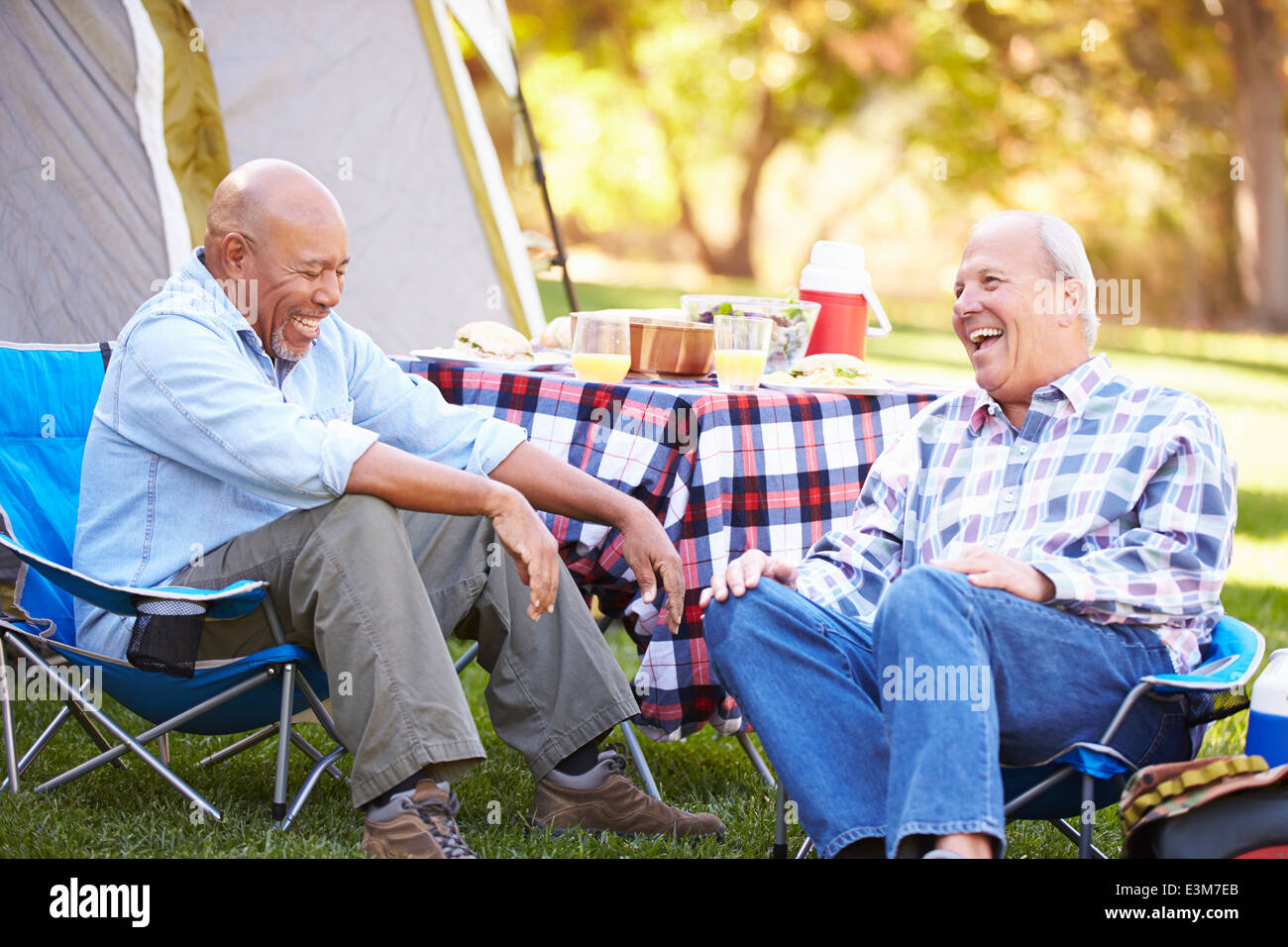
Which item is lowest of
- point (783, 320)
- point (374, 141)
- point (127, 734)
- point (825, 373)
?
point (127, 734)


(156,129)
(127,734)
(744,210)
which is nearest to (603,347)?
(127,734)

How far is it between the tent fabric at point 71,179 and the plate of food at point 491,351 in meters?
1.54

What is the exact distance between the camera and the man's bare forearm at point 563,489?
2.78 m

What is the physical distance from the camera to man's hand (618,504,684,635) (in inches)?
108

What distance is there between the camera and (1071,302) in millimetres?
2531

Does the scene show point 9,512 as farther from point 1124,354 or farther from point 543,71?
point 543,71

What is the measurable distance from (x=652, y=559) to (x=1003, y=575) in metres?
0.76

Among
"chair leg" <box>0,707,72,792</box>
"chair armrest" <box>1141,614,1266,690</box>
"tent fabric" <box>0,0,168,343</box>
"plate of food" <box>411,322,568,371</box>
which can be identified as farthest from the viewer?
"tent fabric" <box>0,0,168,343</box>

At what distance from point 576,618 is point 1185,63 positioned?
20043mm

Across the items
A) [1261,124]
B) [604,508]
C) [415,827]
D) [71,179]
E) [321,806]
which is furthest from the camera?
[1261,124]

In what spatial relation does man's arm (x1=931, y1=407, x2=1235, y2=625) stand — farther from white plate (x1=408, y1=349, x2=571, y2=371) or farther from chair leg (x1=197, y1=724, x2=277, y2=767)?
chair leg (x1=197, y1=724, x2=277, y2=767)

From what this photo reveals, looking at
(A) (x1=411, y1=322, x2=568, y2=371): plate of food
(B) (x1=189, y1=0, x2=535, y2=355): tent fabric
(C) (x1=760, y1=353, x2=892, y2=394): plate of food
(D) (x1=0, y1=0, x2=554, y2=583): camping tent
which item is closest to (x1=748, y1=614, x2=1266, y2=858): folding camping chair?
(C) (x1=760, y1=353, x2=892, y2=394): plate of food

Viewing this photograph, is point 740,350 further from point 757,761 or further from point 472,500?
point 757,761

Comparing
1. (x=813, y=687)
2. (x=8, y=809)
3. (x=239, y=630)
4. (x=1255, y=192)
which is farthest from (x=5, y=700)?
(x=1255, y=192)
